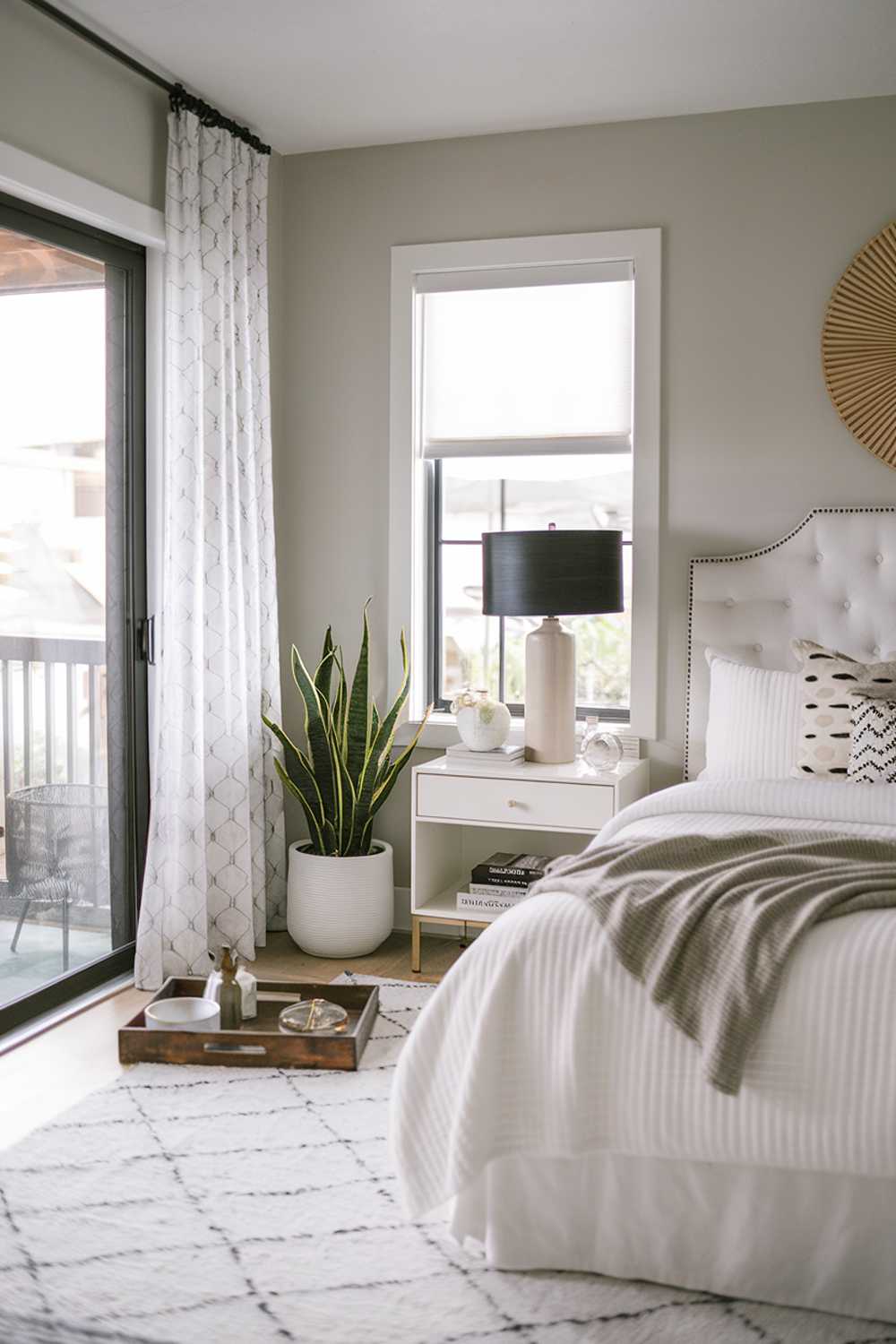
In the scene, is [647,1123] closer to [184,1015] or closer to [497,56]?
[184,1015]

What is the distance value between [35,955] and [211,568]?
1.27m

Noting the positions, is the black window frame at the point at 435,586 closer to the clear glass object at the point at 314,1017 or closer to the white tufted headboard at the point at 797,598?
the white tufted headboard at the point at 797,598

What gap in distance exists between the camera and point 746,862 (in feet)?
7.82

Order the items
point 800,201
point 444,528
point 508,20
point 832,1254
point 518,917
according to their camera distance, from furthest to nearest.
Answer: point 444,528 < point 800,201 < point 508,20 < point 518,917 < point 832,1254

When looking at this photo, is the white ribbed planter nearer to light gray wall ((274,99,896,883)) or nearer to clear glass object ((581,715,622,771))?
light gray wall ((274,99,896,883))

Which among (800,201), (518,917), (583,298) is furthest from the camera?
(583,298)

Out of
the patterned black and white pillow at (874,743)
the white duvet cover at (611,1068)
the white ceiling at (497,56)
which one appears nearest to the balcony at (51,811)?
the white duvet cover at (611,1068)

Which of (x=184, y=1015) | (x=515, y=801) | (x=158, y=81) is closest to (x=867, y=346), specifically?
(x=515, y=801)

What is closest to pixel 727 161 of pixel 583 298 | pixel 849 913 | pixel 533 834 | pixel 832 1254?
pixel 583 298

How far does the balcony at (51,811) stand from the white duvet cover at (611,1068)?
161 cm

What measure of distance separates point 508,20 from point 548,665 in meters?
1.86

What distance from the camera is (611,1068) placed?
6.82ft

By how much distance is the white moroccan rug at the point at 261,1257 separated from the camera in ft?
6.61

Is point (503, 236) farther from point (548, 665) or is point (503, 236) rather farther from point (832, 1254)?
point (832, 1254)
